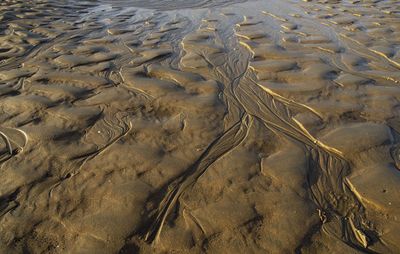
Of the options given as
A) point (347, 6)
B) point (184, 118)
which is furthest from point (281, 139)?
point (347, 6)

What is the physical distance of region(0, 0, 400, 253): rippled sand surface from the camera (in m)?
2.29

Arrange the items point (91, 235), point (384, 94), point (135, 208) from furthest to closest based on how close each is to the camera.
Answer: point (384, 94), point (135, 208), point (91, 235)

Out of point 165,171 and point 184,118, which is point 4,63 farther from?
point 165,171

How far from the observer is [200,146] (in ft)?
10.4

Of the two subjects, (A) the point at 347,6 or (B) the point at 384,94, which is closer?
(B) the point at 384,94

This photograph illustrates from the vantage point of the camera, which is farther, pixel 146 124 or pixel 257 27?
pixel 257 27

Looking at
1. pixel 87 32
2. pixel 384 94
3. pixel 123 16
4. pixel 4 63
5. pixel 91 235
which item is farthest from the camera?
pixel 123 16

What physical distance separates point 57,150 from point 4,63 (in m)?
3.07

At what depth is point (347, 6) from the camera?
9211mm

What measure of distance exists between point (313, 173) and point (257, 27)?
16.7 feet

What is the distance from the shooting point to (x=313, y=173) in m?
2.84

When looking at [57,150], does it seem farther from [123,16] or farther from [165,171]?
[123,16]

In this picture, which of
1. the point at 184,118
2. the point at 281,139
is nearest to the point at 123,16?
the point at 184,118

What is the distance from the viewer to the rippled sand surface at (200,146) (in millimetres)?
2295
